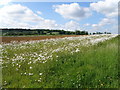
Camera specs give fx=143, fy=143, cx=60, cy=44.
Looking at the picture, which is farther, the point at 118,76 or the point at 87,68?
the point at 87,68

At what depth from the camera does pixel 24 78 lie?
703 centimetres

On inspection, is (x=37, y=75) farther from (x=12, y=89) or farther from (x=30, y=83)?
(x=12, y=89)

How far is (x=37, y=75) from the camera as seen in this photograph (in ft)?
23.8

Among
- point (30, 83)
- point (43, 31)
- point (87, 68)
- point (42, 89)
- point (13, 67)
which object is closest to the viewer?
point (42, 89)

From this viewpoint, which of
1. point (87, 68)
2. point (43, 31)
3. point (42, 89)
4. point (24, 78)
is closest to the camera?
point (42, 89)

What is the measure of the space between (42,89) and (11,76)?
2.21 metres

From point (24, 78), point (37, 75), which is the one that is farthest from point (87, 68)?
point (24, 78)

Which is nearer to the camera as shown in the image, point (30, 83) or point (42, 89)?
point (42, 89)

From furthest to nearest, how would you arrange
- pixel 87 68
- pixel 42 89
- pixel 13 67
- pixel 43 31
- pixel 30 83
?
1. pixel 43 31
2. pixel 13 67
3. pixel 87 68
4. pixel 30 83
5. pixel 42 89

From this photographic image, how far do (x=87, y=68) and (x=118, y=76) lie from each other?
158 centimetres

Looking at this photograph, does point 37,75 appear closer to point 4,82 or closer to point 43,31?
point 4,82

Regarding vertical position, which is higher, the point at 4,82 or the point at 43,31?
the point at 43,31

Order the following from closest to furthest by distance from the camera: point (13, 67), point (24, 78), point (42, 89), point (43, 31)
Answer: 1. point (42, 89)
2. point (24, 78)
3. point (13, 67)
4. point (43, 31)

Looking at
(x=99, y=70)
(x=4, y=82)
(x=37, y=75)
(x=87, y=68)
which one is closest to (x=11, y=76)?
(x=4, y=82)
